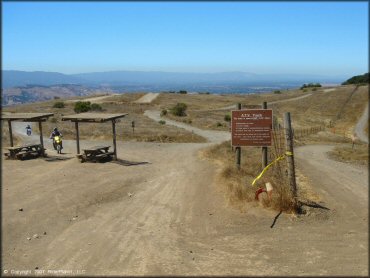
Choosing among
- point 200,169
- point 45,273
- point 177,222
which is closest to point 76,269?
point 45,273

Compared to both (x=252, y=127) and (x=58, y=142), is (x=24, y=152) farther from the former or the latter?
(x=252, y=127)

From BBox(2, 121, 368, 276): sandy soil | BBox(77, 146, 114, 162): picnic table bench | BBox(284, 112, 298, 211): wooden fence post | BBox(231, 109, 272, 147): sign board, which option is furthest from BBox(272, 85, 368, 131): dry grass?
BBox(284, 112, 298, 211): wooden fence post

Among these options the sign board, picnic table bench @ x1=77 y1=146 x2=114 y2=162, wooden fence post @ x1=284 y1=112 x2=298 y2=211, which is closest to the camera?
wooden fence post @ x1=284 y1=112 x2=298 y2=211

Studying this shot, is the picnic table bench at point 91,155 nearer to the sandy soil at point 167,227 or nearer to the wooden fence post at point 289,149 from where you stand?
the sandy soil at point 167,227

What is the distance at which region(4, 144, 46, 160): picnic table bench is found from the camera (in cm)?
2153

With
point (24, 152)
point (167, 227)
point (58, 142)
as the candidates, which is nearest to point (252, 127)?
point (167, 227)

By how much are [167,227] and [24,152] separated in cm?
1350

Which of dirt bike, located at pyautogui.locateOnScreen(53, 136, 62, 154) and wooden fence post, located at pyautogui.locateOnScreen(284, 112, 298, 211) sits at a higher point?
wooden fence post, located at pyautogui.locateOnScreen(284, 112, 298, 211)

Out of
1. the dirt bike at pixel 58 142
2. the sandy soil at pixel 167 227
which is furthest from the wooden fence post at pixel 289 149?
the dirt bike at pixel 58 142

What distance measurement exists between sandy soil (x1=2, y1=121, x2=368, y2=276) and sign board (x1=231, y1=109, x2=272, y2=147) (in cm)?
192

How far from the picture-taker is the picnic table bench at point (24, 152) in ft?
70.6

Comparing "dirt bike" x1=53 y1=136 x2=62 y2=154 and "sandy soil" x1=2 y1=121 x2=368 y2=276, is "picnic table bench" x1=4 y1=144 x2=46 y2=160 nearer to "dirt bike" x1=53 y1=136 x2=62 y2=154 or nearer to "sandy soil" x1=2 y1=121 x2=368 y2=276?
"dirt bike" x1=53 y1=136 x2=62 y2=154

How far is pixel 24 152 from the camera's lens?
22031 millimetres

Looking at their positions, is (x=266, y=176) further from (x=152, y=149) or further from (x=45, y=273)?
(x=152, y=149)
